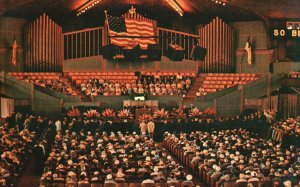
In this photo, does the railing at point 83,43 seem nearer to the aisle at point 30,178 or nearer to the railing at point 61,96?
the railing at point 61,96

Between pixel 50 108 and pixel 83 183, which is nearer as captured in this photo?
pixel 83 183

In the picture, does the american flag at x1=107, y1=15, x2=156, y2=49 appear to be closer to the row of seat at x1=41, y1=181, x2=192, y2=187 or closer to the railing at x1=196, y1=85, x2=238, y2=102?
the railing at x1=196, y1=85, x2=238, y2=102

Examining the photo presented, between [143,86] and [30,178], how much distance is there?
19010mm

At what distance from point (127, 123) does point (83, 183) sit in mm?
16382

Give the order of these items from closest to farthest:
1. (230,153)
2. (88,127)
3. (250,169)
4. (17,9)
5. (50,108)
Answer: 1. (250,169)
2. (230,153)
3. (88,127)
4. (50,108)
5. (17,9)

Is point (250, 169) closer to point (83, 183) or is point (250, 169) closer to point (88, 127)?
point (83, 183)

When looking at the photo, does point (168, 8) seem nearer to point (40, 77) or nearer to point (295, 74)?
point (40, 77)

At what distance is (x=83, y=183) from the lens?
68.7 ft

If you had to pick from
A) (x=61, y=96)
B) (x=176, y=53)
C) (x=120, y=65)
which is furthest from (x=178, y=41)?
(x=176, y=53)

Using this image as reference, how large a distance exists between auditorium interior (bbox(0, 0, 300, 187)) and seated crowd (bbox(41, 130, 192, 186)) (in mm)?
95

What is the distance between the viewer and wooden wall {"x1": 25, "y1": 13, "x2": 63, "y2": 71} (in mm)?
46906

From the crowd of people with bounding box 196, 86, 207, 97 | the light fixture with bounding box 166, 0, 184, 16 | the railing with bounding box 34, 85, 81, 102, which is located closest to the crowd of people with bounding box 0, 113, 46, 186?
the railing with bounding box 34, 85, 81, 102

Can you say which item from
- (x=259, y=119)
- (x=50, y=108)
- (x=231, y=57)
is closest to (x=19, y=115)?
(x=50, y=108)

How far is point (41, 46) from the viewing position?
4725 centimetres
